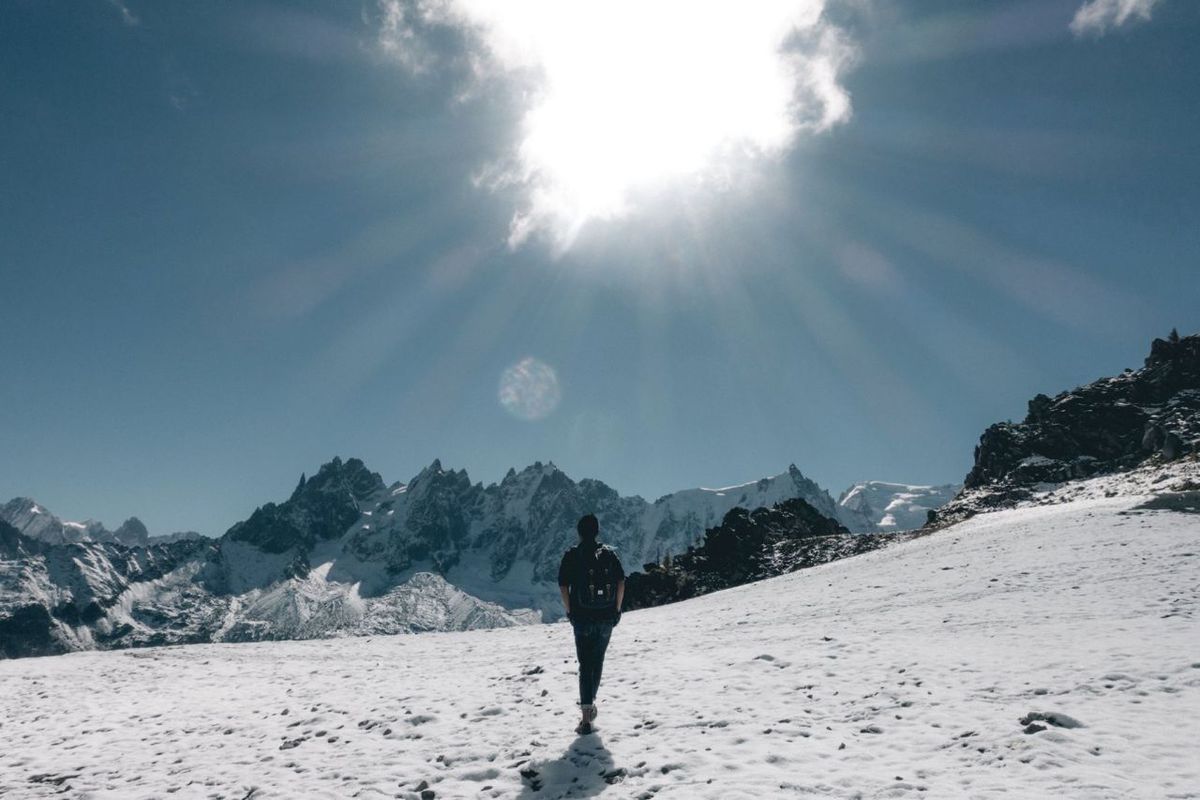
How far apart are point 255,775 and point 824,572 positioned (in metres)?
32.5

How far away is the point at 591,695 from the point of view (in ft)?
39.1

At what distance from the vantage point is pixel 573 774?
32.4ft

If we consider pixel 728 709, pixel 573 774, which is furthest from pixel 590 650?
pixel 728 709

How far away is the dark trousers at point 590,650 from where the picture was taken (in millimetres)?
11992

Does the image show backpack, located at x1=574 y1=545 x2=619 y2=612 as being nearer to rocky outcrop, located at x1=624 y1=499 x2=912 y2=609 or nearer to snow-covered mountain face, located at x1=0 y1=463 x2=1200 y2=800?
snow-covered mountain face, located at x1=0 y1=463 x2=1200 y2=800

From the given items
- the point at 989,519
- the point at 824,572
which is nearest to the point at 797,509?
the point at 989,519

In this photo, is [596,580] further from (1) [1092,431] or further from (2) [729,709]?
(1) [1092,431]

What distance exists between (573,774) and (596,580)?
3.39 meters

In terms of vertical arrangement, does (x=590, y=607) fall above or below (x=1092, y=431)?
below

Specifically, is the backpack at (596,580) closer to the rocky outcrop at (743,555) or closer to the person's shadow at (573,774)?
the person's shadow at (573,774)

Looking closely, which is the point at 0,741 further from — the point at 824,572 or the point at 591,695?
the point at 824,572

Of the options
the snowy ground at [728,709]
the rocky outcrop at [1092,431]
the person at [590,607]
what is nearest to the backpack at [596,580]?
Result: the person at [590,607]

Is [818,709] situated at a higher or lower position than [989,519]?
lower

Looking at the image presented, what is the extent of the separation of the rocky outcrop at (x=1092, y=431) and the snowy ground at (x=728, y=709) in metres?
47.8
